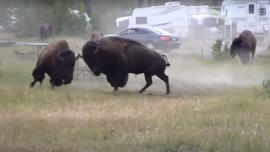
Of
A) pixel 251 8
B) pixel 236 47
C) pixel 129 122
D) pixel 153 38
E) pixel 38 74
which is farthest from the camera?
A: pixel 251 8

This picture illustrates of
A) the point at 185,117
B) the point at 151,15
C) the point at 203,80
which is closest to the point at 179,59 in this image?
the point at 203,80

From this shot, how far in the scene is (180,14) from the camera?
187 feet

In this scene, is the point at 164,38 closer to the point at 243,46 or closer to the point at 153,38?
the point at 153,38

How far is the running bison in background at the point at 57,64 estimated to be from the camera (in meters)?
20.8

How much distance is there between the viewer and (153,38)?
4347cm

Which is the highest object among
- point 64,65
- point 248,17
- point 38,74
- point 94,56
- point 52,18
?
point 94,56

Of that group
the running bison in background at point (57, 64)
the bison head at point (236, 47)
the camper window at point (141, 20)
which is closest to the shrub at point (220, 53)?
the bison head at point (236, 47)

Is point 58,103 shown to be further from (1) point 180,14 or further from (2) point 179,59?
(1) point 180,14

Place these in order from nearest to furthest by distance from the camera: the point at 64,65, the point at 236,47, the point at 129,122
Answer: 1. the point at 129,122
2. the point at 64,65
3. the point at 236,47

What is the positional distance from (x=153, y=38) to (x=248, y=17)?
12.4m

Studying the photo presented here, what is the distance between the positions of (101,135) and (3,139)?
A: 148cm

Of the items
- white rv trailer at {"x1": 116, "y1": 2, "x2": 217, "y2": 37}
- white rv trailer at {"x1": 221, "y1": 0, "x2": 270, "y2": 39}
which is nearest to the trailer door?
white rv trailer at {"x1": 221, "y1": 0, "x2": 270, "y2": 39}

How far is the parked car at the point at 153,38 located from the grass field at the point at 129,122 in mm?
21034

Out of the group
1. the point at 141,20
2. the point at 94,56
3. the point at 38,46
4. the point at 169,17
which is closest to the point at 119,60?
the point at 94,56
